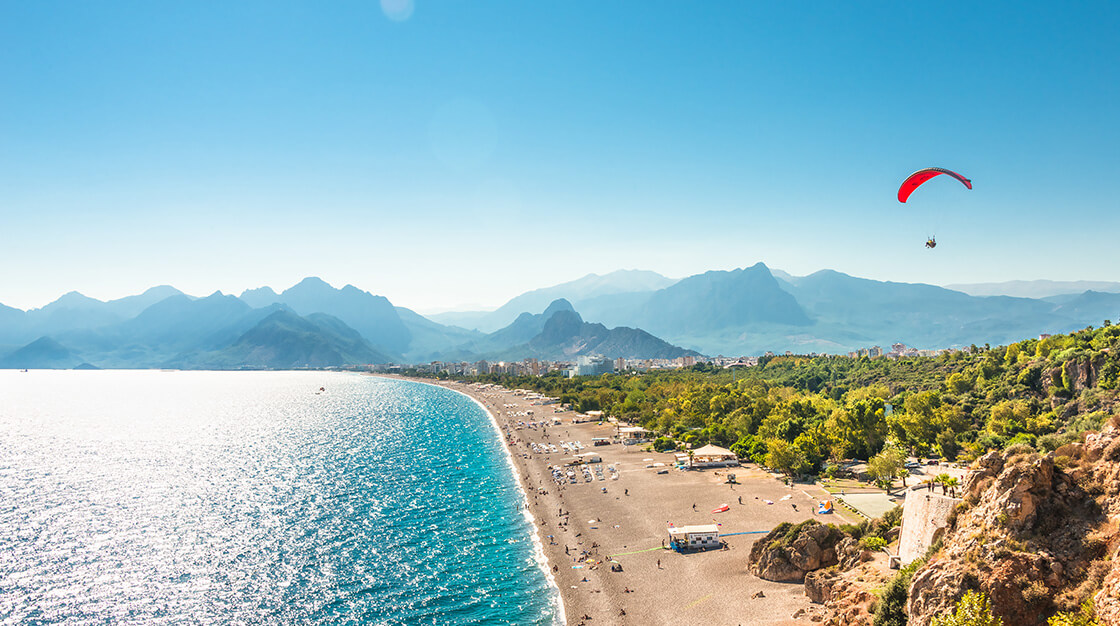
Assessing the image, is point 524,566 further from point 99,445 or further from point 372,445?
point 99,445

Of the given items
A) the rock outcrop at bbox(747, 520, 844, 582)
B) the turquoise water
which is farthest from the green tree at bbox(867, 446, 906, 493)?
the turquoise water

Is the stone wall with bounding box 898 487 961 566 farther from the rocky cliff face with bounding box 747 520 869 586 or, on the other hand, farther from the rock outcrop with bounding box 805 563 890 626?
the rocky cliff face with bounding box 747 520 869 586

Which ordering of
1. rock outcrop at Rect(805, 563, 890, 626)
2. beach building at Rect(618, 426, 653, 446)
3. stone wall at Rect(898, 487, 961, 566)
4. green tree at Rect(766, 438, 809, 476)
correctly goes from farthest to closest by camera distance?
beach building at Rect(618, 426, 653, 446) < green tree at Rect(766, 438, 809, 476) < rock outcrop at Rect(805, 563, 890, 626) < stone wall at Rect(898, 487, 961, 566)

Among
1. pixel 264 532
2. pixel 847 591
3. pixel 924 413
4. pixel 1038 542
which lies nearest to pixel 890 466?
pixel 924 413

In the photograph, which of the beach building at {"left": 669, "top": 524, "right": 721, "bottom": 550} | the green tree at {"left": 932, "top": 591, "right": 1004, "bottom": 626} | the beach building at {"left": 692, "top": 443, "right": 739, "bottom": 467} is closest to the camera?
the green tree at {"left": 932, "top": 591, "right": 1004, "bottom": 626}

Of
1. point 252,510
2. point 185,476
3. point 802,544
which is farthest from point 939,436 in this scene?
point 185,476

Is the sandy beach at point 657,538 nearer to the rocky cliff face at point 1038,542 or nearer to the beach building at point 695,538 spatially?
the beach building at point 695,538

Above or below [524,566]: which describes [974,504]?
above

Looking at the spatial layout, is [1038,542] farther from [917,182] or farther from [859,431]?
[859,431]

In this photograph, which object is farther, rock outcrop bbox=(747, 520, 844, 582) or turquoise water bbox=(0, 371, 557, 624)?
turquoise water bbox=(0, 371, 557, 624)
